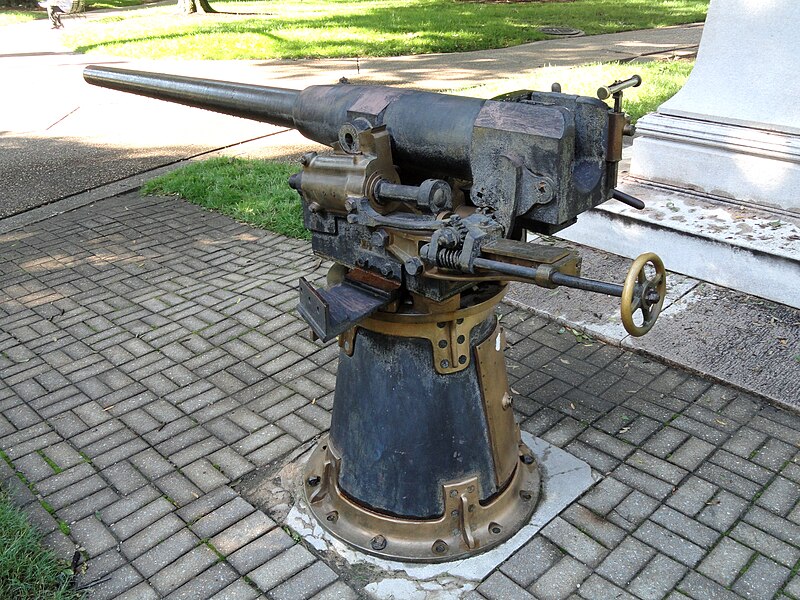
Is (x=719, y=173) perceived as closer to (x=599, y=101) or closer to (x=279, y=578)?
(x=599, y=101)

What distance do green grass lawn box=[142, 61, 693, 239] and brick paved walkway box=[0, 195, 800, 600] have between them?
1.01m

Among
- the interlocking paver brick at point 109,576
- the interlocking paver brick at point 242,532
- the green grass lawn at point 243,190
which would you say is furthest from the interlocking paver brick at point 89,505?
the green grass lawn at point 243,190

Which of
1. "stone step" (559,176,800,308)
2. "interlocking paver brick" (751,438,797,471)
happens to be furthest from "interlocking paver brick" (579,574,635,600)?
"stone step" (559,176,800,308)

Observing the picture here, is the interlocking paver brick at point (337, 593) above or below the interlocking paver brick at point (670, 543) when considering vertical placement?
above

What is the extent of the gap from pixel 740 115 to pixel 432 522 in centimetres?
353

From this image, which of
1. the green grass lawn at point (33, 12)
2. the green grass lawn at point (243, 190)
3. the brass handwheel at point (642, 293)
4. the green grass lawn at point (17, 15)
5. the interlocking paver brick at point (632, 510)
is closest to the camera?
the brass handwheel at point (642, 293)

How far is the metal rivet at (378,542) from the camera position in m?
2.73

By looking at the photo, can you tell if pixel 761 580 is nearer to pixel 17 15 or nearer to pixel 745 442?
pixel 745 442

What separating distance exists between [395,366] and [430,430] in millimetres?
259

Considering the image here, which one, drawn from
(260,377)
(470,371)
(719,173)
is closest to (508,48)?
(719,173)

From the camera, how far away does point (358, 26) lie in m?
15.0

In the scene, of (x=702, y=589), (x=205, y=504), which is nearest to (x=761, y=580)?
(x=702, y=589)

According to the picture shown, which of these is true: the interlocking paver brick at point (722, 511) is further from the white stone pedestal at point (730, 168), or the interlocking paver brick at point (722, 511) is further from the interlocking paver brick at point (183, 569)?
the interlocking paver brick at point (183, 569)

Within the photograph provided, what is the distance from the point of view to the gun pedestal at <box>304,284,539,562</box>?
2561mm
